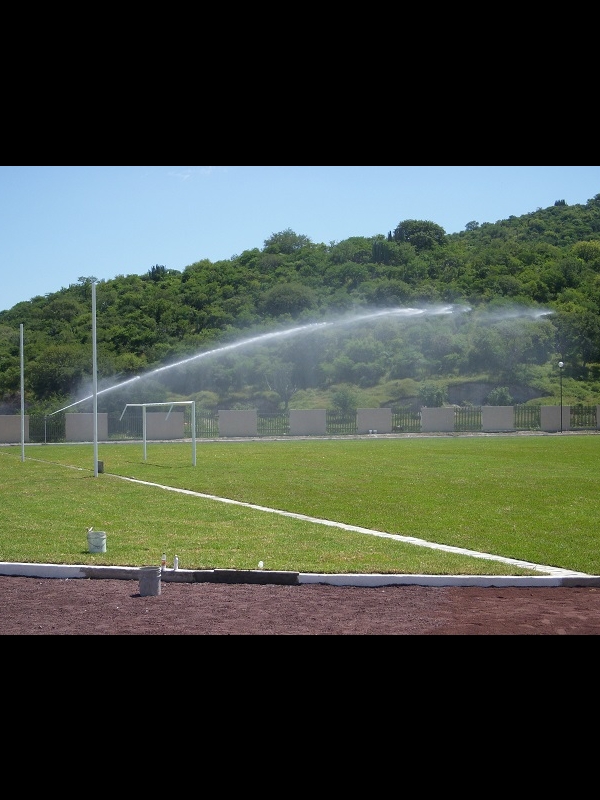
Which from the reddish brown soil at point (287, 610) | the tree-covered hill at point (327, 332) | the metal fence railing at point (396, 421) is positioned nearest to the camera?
the reddish brown soil at point (287, 610)

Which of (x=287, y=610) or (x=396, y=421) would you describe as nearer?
(x=287, y=610)

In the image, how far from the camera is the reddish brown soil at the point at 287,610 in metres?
8.17

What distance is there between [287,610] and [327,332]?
236 ft

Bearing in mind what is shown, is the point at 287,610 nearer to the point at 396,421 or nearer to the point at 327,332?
the point at 396,421

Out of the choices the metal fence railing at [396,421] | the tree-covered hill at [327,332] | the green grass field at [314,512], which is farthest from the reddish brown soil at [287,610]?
the tree-covered hill at [327,332]

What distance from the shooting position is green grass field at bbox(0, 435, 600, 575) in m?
11.6

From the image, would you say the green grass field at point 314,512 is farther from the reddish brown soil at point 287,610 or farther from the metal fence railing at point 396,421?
the metal fence railing at point 396,421

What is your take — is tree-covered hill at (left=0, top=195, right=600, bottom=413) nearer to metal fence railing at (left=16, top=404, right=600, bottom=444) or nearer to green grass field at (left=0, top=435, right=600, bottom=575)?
metal fence railing at (left=16, top=404, right=600, bottom=444)

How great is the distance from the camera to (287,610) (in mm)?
8922

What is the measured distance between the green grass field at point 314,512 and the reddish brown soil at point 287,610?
881 mm

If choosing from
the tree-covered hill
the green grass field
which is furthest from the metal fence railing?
the green grass field

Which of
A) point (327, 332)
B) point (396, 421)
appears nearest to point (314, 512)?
point (396, 421)
